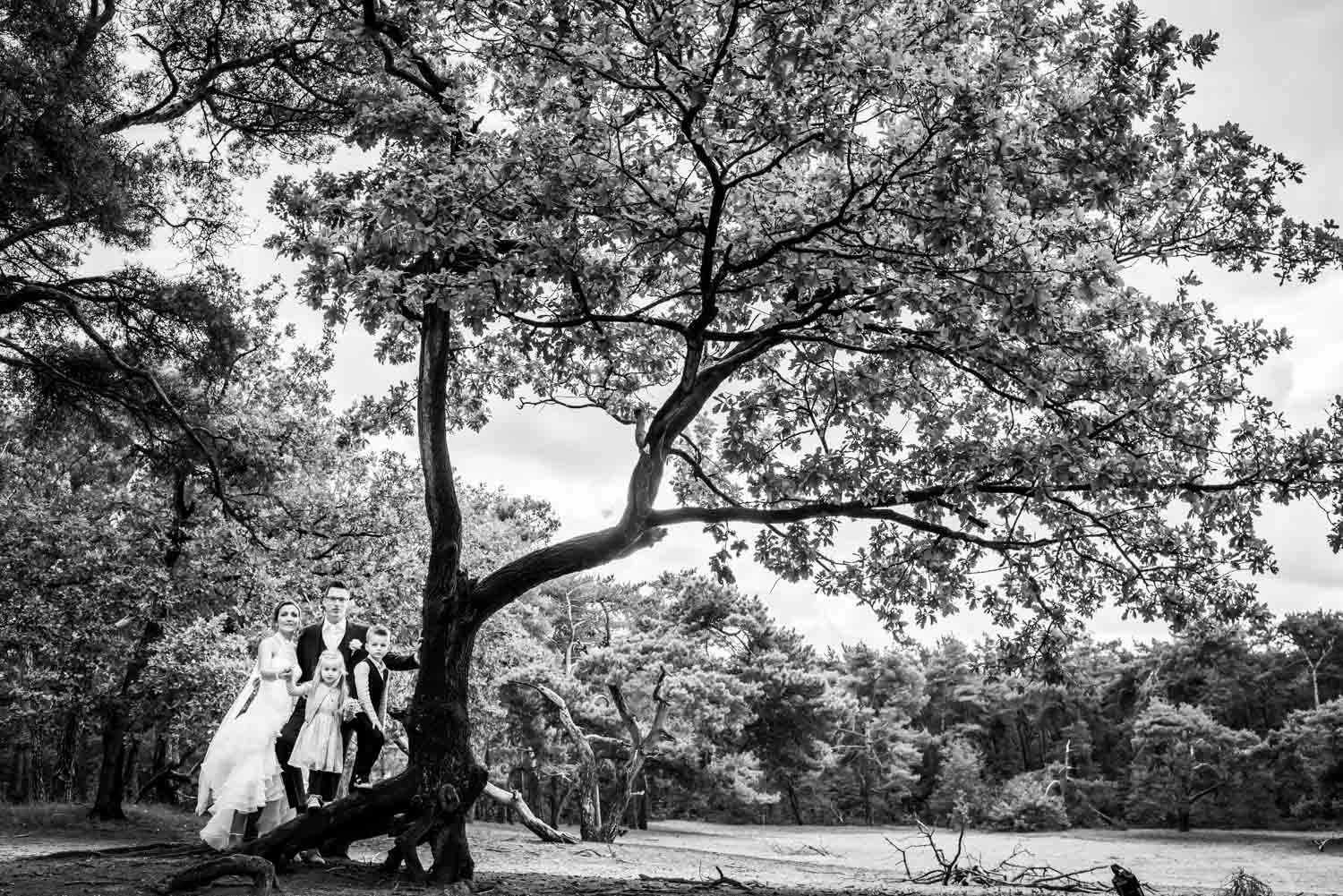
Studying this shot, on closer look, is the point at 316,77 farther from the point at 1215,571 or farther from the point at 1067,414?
the point at 1215,571

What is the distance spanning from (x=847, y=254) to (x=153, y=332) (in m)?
10.6

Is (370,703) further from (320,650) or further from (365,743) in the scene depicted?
(320,650)

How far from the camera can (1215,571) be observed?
8641 mm

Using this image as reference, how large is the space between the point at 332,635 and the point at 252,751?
3.73ft

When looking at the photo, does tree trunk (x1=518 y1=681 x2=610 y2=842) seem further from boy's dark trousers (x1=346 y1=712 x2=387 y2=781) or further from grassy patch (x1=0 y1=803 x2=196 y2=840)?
boy's dark trousers (x1=346 y1=712 x2=387 y2=781)

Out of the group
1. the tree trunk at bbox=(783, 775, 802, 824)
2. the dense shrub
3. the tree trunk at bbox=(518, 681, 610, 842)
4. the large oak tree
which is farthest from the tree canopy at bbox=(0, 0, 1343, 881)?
the tree trunk at bbox=(783, 775, 802, 824)

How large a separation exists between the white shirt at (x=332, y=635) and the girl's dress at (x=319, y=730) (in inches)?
13.6

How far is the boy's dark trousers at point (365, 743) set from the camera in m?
8.45

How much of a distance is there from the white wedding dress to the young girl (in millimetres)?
163

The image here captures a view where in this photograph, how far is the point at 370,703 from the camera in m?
8.51

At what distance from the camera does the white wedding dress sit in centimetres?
788

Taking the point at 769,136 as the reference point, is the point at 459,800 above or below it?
below

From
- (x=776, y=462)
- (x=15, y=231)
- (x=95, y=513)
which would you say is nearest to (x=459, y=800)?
(x=776, y=462)

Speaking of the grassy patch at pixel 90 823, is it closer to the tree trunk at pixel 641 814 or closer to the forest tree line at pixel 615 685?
the forest tree line at pixel 615 685
